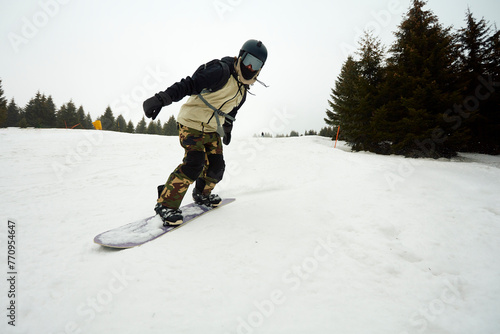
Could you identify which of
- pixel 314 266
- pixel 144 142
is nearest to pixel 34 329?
pixel 314 266

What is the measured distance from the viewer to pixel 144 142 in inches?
407

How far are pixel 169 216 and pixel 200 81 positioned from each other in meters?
1.67

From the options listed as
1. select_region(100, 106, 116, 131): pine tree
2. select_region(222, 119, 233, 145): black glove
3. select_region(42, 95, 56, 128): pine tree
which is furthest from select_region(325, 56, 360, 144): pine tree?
select_region(42, 95, 56, 128): pine tree

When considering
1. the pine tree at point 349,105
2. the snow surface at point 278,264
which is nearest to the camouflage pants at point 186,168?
the snow surface at point 278,264

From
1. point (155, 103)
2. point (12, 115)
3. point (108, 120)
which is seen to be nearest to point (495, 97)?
point (155, 103)

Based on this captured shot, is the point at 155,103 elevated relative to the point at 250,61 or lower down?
lower down

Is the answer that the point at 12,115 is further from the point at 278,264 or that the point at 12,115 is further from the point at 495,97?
the point at 495,97

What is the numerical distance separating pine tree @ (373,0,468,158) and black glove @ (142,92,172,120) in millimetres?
9166

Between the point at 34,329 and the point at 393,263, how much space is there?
2.58 m

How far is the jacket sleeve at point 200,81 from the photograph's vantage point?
240cm

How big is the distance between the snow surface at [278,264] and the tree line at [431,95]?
5.39 metres

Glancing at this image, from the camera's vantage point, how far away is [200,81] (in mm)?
2453

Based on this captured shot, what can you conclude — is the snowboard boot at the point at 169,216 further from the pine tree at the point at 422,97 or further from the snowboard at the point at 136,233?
the pine tree at the point at 422,97

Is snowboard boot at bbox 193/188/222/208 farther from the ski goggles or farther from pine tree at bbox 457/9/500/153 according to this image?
pine tree at bbox 457/9/500/153
